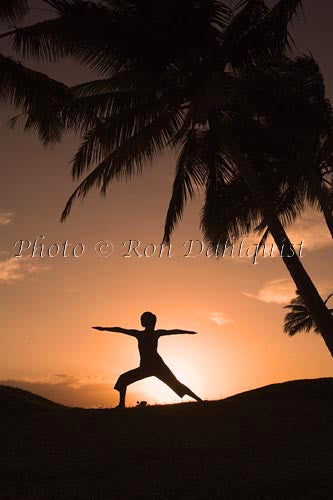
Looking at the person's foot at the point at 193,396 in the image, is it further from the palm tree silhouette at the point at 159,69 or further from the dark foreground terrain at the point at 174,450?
the palm tree silhouette at the point at 159,69

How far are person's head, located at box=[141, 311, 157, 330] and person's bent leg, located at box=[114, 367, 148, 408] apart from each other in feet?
3.57

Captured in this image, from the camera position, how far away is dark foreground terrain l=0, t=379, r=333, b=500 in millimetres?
6688

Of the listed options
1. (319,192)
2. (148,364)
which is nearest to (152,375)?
(148,364)

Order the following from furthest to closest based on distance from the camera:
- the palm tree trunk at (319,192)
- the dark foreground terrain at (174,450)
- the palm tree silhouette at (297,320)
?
1. the palm tree silhouette at (297,320)
2. the palm tree trunk at (319,192)
3. the dark foreground terrain at (174,450)

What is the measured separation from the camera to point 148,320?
13.7 metres

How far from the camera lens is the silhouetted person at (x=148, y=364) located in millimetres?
13188

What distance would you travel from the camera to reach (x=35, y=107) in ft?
46.1

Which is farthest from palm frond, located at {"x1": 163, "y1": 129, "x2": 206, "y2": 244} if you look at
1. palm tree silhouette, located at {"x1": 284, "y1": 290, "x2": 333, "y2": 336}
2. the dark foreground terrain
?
palm tree silhouette, located at {"x1": 284, "y1": 290, "x2": 333, "y2": 336}

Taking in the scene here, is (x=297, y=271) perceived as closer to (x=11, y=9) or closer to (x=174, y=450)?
(x=174, y=450)

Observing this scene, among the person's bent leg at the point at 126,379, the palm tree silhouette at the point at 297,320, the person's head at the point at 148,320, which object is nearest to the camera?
the person's bent leg at the point at 126,379

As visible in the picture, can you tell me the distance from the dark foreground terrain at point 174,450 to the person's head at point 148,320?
2115 mm

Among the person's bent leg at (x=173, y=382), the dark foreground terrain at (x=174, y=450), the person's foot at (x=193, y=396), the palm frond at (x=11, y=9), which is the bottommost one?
the dark foreground terrain at (x=174, y=450)

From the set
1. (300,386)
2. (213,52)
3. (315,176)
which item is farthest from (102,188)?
(300,386)

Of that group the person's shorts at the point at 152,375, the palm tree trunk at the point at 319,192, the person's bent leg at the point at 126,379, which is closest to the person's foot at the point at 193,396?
the person's shorts at the point at 152,375
